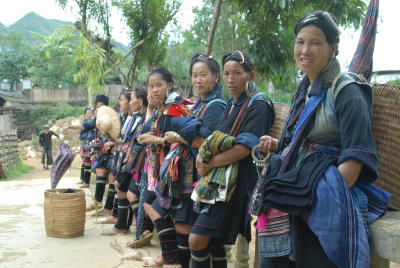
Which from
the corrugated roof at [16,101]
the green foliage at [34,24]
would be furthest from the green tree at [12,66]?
the green foliage at [34,24]

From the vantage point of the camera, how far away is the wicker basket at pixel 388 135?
1.89 metres

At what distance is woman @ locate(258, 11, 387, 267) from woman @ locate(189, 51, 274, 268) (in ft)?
1.96

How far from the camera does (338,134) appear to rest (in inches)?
73.8

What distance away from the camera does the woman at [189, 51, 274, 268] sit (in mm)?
2748

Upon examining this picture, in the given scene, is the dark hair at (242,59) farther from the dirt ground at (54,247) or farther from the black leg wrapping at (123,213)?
the black leg wrapping at (123,213)

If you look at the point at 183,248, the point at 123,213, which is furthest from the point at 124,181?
the point at 183,248

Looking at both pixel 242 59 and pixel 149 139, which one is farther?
pixel 149 139

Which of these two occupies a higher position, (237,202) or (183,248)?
(237,202)

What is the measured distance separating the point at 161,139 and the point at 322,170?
2169 millimetres

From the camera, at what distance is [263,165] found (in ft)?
6.97

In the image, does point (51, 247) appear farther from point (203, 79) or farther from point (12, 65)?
point (12, 65)

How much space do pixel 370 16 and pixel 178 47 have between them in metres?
26.8

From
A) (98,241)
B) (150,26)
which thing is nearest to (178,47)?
(150,26)

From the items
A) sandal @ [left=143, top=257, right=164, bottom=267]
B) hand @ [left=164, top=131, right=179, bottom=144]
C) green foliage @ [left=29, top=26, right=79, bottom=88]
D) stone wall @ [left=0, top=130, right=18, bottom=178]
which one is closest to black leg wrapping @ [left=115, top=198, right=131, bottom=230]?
sandal @ [left=143, top=257, right=164, bottom=267]
